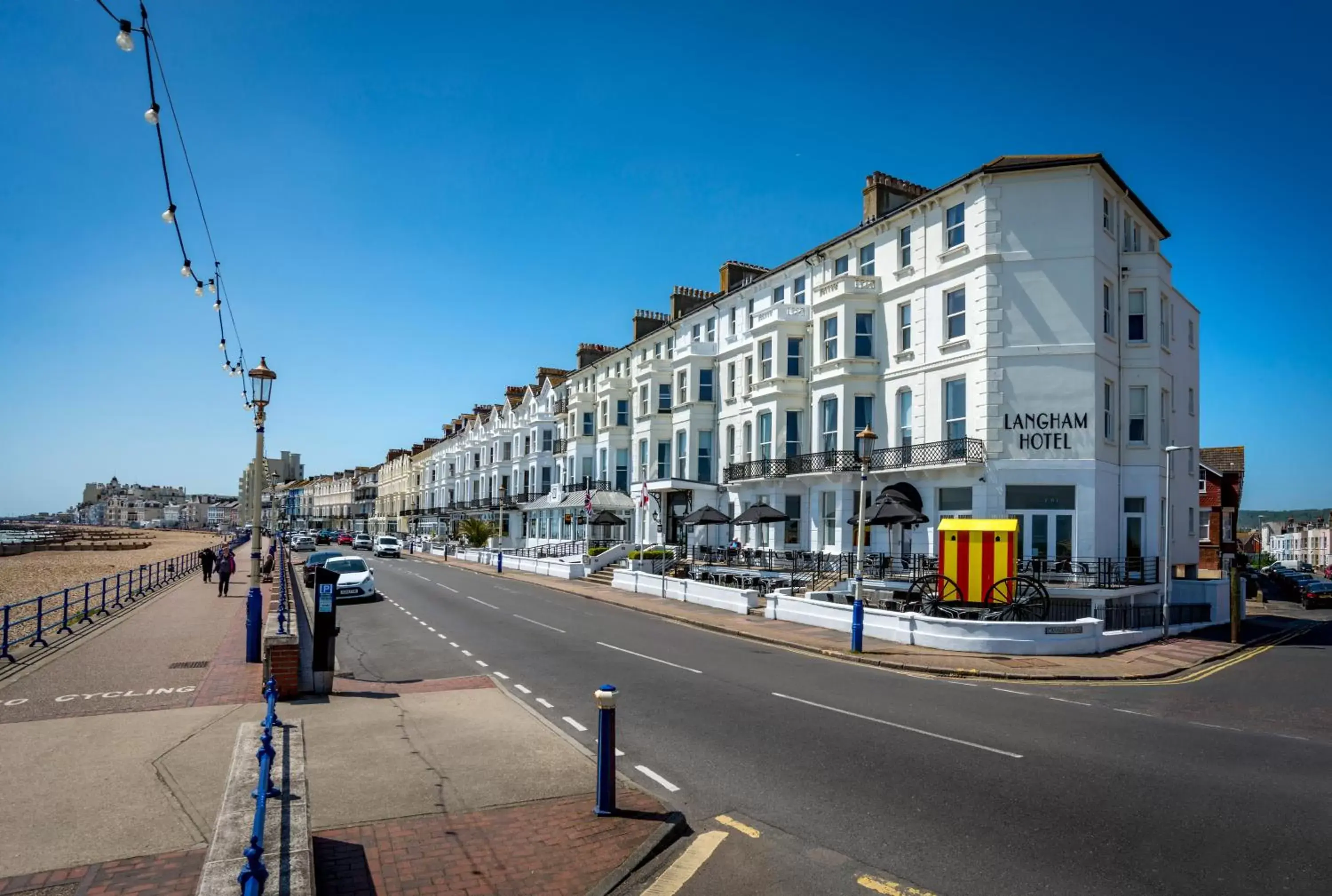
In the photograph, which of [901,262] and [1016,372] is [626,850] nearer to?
[1016,372]

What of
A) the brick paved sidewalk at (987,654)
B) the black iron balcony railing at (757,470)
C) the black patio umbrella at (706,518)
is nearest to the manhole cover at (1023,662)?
the brick paved sidewalk at (987,654)

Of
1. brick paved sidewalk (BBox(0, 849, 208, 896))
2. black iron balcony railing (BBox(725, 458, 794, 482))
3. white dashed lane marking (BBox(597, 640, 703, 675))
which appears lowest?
white dashed lane marking (BBox(597, 640, 703, 675))

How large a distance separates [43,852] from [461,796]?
3106 mm

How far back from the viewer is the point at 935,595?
2236cm

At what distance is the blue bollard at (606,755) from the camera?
6.98m

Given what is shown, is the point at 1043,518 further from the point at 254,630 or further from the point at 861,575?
the point at 254,630

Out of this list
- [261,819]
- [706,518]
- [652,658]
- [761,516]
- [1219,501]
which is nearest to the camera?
[261,819]

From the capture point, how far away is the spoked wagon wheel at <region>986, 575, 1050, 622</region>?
19.9 metres

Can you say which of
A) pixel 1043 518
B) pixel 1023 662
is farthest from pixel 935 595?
pixel 1043 518

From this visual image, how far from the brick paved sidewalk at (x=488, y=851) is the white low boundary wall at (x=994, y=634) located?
1322cm

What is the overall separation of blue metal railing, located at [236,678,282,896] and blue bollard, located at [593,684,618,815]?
2592 millimetres

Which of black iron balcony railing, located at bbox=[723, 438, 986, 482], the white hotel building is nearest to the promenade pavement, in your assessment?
black iron balcony railing, located at bbox=[723, 438, 986, 482]

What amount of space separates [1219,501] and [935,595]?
37369mm

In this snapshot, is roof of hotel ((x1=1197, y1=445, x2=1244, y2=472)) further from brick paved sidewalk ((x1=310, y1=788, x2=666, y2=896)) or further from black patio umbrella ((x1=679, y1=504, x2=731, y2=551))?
brick paved sidewalk ((x1=310, y1=788, x2=666, y2=896))
